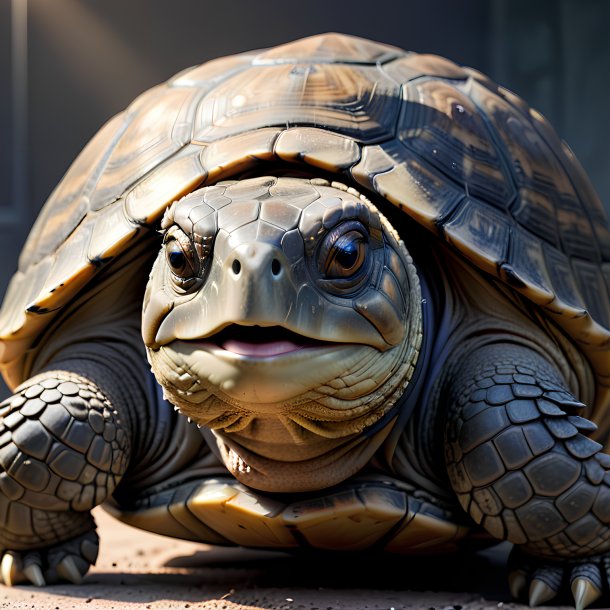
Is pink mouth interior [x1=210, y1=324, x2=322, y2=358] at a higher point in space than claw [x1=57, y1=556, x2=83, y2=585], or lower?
higher

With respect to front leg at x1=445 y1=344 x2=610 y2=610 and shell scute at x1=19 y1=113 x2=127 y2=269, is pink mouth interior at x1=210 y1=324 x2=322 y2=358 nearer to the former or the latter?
front leg at x1=445 y1=344 x2=610 y2=610

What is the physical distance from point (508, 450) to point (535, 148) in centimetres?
152

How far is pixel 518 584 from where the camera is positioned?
2.96 m

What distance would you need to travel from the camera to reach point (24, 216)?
7918 mm

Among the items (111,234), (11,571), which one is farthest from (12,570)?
(111,234)

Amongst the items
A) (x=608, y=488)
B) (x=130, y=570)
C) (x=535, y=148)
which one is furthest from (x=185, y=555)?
(x=535, y=148)

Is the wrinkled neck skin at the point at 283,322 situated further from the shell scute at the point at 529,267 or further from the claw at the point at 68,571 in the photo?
the claw at the point at 68,571

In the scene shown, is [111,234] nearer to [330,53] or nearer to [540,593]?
[330,53]

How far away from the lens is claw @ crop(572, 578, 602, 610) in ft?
9.22

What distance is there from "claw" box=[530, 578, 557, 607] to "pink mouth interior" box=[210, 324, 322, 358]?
1049mm

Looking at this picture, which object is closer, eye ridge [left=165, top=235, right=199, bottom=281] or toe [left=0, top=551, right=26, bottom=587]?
eye ridge [left=165, top=235, right=199, bottom=281]

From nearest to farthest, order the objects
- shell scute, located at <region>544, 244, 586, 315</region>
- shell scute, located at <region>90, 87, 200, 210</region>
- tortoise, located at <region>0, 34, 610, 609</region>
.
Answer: tortoise, located at <region>0, 34, 610, 609</region>
shell scute, located at <region>544, 244, 586, 315</region>
shell scute, located at <region>90, 87, 200, 210</region>

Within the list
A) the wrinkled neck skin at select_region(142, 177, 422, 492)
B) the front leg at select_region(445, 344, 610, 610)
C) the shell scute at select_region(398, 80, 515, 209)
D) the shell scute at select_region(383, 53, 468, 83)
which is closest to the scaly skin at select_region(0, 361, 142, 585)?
the wrinkled neck skin at select_region(142, 177, 422, 492)

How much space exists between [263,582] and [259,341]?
3.87 feet
